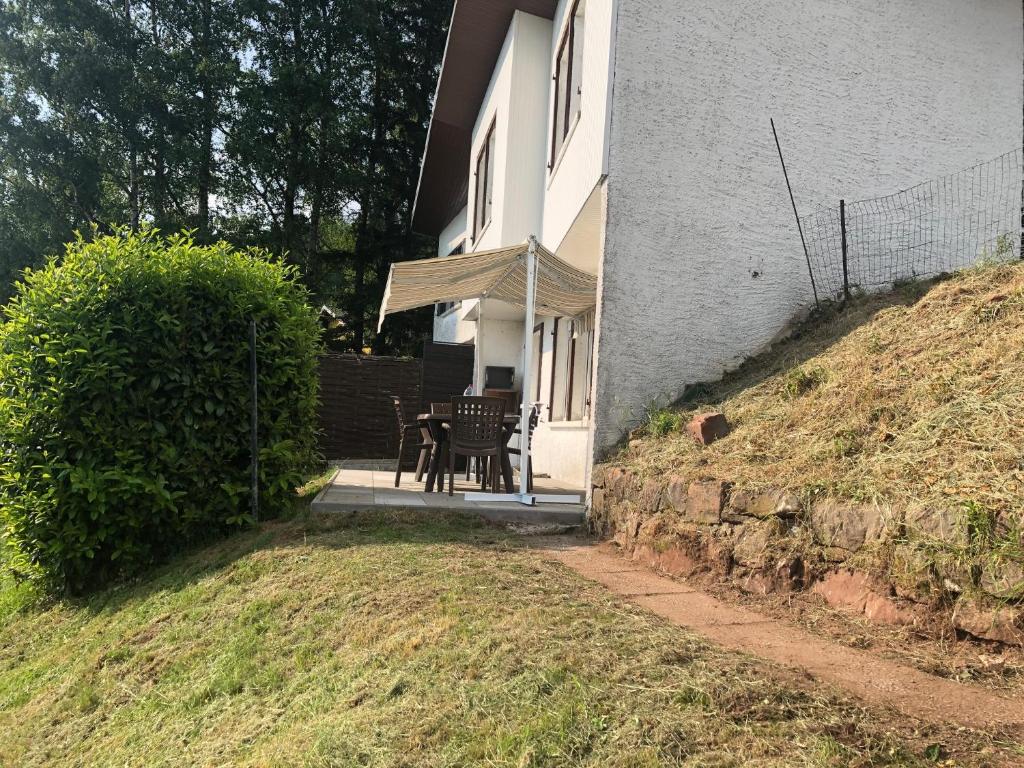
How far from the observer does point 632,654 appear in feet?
9.77

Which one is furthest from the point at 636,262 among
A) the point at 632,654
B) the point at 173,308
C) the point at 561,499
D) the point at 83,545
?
the point at 83,545

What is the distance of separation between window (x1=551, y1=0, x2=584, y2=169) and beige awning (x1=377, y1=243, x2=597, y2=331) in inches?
76.0

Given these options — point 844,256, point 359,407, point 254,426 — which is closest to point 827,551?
point 844,256

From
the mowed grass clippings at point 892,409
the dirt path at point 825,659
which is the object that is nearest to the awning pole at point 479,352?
the mowed grass clippings at point 892,409

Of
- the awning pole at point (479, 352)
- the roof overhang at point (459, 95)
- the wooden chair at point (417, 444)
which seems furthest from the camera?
the roof overhang at point (459, 95)

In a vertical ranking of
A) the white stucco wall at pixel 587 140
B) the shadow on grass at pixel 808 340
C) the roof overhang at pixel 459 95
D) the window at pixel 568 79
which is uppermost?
the roof overhang at pixel 459 95

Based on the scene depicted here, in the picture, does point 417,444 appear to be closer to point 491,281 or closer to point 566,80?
point 491,281

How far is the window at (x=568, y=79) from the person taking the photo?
31.7 ft

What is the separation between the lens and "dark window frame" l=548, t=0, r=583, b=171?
993 cm

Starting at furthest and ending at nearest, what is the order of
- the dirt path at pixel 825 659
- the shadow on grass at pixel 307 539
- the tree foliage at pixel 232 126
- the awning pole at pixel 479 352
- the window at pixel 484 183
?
1. the tree foliage at pixel 232 126
2. the window at pixel 484 183
3. the awning pole at pixel 479 352
4. the shadow on grass at pixel 307 539
5. the dirt path at pixel 825 659

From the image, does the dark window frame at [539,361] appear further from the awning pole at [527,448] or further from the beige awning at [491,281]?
the awning pole at [527,448]

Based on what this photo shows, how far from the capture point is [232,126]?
83.6ft

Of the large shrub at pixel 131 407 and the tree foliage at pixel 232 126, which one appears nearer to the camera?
the large shrub at pixel 131 407

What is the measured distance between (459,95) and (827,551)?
14119mm
